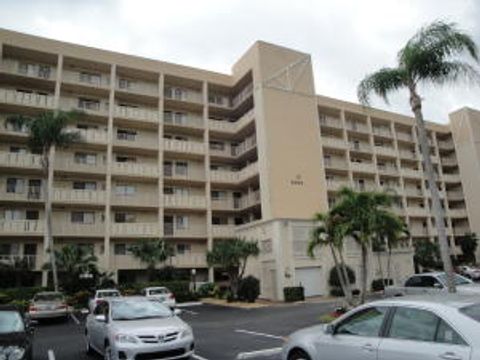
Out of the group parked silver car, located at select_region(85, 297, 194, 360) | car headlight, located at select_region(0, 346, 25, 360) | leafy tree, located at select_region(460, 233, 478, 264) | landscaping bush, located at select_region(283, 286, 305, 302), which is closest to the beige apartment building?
landscaping bush, located at select_region(283, 286, 305, 302)

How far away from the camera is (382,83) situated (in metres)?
17.5

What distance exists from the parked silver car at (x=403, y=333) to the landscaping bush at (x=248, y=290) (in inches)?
975

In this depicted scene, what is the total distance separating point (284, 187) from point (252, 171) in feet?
11.7

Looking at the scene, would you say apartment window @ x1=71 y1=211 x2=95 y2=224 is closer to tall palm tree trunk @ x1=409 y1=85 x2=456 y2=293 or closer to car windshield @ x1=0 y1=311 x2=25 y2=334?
car windshield @ x1=0 y1=311 x2=25 y2=334

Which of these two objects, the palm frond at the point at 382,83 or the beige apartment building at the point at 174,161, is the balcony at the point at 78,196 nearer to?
the beige apartment building at the point at 174,161

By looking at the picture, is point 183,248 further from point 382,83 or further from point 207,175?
point 382,83

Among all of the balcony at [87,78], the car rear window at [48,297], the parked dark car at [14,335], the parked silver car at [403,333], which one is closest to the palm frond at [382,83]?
the parked silver car at [403,333]

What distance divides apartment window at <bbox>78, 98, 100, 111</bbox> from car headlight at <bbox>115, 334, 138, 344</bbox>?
106 feet

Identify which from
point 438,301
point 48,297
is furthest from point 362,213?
point 48,297

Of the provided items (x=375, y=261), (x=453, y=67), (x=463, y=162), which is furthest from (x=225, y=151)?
(x=463, y=162)

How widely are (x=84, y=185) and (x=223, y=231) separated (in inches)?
497

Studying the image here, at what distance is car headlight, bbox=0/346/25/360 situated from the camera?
337 inches

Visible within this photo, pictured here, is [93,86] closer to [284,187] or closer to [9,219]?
[9,219]

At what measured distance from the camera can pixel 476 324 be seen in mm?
5031
